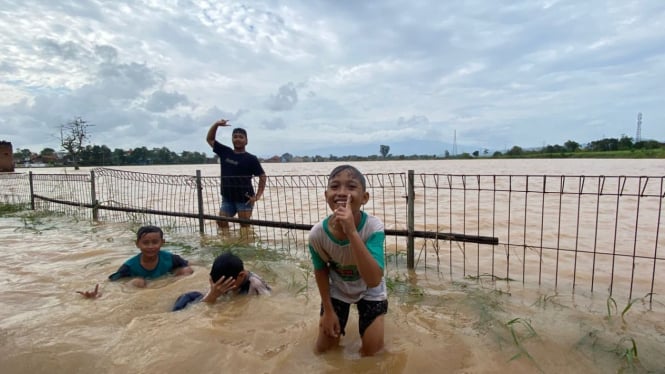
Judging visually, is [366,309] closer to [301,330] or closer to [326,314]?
[326,314]

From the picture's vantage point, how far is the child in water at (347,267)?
2.35 meters

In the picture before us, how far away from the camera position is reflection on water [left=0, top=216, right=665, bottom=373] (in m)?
2.54

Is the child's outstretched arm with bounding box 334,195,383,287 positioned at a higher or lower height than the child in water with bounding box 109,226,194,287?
higher

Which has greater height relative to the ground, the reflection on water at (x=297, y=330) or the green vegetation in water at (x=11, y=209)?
the reflection on water at (x=297, y=330)

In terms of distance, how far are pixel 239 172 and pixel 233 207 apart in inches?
26.9

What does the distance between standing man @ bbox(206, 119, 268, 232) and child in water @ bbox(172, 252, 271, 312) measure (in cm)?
239

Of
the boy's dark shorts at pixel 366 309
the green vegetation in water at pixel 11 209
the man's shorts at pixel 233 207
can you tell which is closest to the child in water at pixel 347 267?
the boy's dark shorts at pixel 366 309

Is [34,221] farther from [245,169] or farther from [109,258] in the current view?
[245,169]

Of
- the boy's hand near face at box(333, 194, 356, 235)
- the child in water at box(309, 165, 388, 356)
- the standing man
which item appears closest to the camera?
the boy's hand near face at box(333, 194, 356, 235)

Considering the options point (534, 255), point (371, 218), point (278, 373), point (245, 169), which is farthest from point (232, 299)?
point (534, 255)

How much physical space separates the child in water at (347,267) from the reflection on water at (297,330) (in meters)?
0.20

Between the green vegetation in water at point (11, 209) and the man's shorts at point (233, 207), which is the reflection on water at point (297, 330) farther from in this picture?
the green vegetation in water at point (11, 209)

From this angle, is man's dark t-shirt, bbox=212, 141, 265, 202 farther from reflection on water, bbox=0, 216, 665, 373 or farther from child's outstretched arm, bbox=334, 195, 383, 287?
child's outstretched arm, bbox=334, 195, 383, 287

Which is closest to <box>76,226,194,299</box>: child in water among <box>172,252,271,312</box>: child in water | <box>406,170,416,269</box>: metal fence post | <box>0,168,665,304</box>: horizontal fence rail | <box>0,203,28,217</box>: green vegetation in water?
<box>172,252,271,312</box>: child in water
